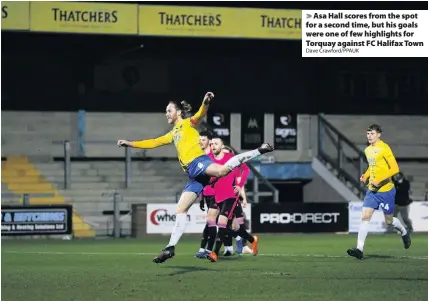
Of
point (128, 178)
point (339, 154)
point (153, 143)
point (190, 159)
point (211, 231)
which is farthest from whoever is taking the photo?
point (339, 154)

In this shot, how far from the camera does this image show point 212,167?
1498 centimetres

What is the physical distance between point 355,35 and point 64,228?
32.4 ft

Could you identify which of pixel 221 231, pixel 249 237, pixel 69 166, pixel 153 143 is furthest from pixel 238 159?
pixel 69 166

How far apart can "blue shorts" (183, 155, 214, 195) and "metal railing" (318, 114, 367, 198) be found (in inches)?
893

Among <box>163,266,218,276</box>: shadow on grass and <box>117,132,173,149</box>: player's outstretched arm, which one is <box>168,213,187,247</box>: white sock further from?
<box>117,132,173,149</box>: player's outstretched arm

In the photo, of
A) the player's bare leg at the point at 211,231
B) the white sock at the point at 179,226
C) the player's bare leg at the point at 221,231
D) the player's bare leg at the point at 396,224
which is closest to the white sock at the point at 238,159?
the white sock at the point at 179,226

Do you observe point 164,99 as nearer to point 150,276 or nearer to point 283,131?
point 283,131

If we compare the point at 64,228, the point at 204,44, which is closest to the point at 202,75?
the point at 204,44

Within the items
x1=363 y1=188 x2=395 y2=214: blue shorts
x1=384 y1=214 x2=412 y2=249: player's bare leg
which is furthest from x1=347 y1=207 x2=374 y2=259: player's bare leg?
x1=384 y1=214 x2=412 y2=249: player's bare leg

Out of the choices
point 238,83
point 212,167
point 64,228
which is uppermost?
point 238,83

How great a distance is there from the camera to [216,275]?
14094mm

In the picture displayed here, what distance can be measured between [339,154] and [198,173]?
940 inches

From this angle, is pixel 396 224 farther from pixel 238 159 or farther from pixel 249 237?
pixel 238 159

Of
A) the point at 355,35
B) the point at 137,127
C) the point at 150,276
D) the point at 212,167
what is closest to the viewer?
the point at 150,276
